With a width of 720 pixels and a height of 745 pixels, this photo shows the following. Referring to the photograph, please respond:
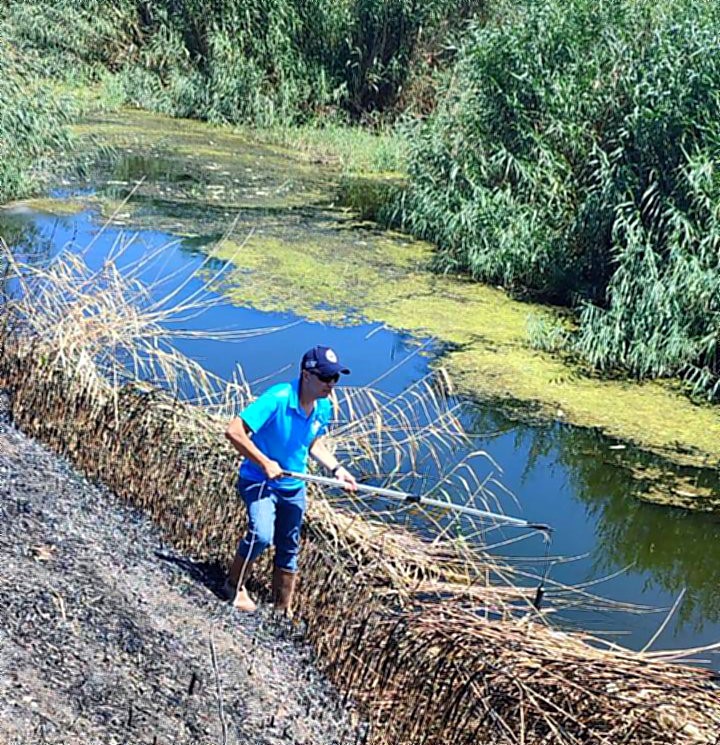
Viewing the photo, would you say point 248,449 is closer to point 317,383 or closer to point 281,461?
point 281,461

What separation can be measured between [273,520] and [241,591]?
38 centimetres

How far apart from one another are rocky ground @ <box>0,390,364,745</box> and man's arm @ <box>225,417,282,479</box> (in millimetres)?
671

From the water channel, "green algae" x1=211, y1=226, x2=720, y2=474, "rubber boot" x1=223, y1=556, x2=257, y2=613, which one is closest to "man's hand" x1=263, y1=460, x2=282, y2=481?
"rubber boot" x1=223, y1=556, x2=257, y2=613

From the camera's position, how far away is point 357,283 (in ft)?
34.0

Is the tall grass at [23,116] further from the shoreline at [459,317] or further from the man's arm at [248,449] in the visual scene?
the man's arm at [248,449]

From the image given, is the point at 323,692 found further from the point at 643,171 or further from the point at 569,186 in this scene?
the point at 569,186

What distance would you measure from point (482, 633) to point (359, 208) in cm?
1031

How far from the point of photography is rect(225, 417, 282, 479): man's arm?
4.19 meters

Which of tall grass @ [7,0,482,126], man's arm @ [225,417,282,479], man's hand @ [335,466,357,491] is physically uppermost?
tall grass @ [7,0,482,126]

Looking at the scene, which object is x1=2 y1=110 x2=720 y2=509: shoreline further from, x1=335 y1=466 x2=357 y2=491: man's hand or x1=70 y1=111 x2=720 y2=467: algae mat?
x1=335 y1=466 x2=357 y2=491: man's hand

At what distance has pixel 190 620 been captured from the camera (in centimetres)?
426

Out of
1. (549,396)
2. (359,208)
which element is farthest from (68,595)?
(359,208)

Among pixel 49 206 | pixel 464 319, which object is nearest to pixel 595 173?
pixel 464 319

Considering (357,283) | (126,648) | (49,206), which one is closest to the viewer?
(126,648)
